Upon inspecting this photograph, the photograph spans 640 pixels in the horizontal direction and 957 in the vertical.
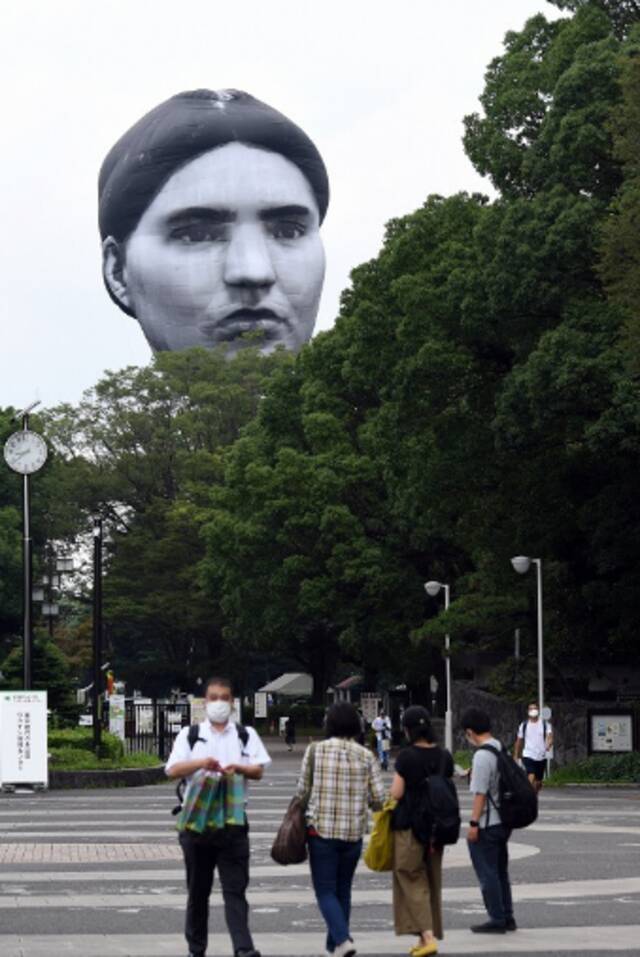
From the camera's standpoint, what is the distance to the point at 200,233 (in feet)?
461

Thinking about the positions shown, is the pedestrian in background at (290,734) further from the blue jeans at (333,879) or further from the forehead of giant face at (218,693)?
the forehead of giant face at (218,693)

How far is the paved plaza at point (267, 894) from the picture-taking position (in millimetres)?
14836

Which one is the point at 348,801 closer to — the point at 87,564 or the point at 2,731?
the point at 2,731

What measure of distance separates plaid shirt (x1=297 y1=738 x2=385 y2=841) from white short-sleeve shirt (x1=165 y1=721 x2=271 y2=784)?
52cm

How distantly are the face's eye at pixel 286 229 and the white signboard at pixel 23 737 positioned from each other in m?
104

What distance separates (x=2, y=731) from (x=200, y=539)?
51697 mm

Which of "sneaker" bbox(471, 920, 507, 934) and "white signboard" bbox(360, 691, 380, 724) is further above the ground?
"white signboard" bbox(360, 691, 380, 724)

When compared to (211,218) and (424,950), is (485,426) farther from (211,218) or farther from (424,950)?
(211,218)

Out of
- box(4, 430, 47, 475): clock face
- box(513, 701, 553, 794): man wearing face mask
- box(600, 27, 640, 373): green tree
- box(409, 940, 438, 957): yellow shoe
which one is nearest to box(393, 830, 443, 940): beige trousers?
box(409, 940, 438, 957): yellow shoe

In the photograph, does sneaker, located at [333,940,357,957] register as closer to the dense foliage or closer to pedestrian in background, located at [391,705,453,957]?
pedestrian in background, located at [391,705,453,957]

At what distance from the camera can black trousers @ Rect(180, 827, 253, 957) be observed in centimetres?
1295

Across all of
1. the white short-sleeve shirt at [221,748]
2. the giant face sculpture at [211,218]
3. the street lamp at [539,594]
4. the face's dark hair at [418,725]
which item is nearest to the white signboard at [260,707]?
the street lamp at [539,594]

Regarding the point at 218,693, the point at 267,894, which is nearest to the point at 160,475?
the point at 267,894

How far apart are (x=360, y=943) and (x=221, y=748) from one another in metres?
2.56
